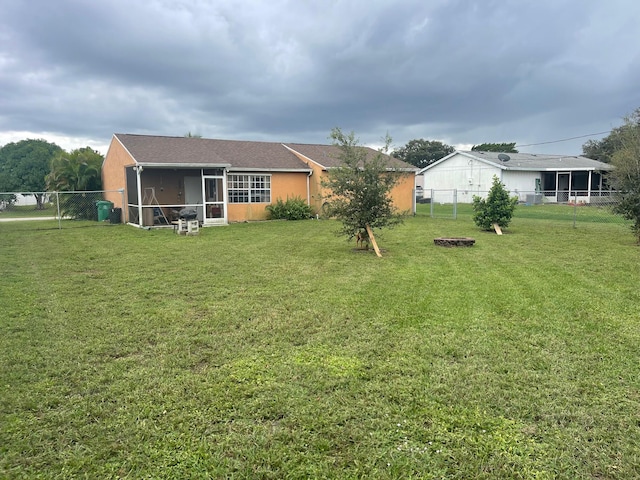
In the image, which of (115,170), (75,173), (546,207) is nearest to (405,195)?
(546,207)

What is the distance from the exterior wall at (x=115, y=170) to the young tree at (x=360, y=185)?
10139mm

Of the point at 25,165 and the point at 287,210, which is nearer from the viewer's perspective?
the point at 287,210

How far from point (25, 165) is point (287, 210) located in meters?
39.3

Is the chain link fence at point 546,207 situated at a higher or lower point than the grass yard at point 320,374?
higher

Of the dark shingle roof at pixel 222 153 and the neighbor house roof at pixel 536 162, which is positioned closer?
the dark shingle roof at pixel 222 153

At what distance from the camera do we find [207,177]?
17.7 meters

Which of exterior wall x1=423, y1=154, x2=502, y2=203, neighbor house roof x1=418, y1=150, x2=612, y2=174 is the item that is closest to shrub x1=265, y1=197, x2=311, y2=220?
exterior wall x1=423, y1=154, x2=502, y2=203

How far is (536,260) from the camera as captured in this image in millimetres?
9328

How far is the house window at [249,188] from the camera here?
19.4m

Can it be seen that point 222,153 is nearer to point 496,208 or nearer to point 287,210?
point 287,210

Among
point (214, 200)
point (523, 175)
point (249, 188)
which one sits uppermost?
point (523, 175)

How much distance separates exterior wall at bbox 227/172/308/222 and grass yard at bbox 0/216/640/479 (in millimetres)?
11539

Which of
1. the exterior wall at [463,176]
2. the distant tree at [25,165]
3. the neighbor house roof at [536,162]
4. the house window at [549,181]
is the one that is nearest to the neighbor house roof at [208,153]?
the exterior wall at [463,176]

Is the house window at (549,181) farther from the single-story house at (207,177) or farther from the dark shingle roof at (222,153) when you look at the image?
the dark shingle roof at (222,153)
